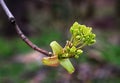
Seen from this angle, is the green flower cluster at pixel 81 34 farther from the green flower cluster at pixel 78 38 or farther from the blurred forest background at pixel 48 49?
the blurred forest background at pixel 48 49

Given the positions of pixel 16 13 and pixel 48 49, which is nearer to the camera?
pixel 48 49

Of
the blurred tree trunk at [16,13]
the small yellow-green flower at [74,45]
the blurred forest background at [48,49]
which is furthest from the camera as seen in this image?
the blurred tree trunk at [16,13]

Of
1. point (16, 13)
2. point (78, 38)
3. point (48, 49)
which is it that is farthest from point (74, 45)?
point (16, 13)

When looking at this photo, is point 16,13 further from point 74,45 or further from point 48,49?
point 74,45

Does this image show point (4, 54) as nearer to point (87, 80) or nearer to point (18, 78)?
point (18, 78)

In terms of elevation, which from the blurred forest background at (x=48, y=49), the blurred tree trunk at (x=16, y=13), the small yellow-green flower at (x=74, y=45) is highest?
the blurred tree trunk at (x=16, y=13)

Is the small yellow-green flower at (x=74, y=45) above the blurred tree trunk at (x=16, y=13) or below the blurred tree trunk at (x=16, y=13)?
below

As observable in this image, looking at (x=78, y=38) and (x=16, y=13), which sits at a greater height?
(x=16, y=13)

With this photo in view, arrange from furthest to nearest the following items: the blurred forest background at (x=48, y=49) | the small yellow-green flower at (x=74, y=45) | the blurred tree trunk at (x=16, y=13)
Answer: the blurred tree trunk at (x=16, y=13) < the blurred forest background at (x=48, y=49) < the small yellow-green flower at (x=74, y=45)

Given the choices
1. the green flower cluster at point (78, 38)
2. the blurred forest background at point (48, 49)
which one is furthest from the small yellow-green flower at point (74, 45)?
the blurred forest background at point (48, 49)

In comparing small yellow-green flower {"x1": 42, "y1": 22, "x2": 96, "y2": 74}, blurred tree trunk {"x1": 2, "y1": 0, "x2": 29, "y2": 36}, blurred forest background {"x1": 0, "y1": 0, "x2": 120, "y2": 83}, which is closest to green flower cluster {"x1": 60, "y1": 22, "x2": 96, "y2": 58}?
small yellow-green flower {"x1": 42, "y1": 22, "x2": 96, "y2": 74}
